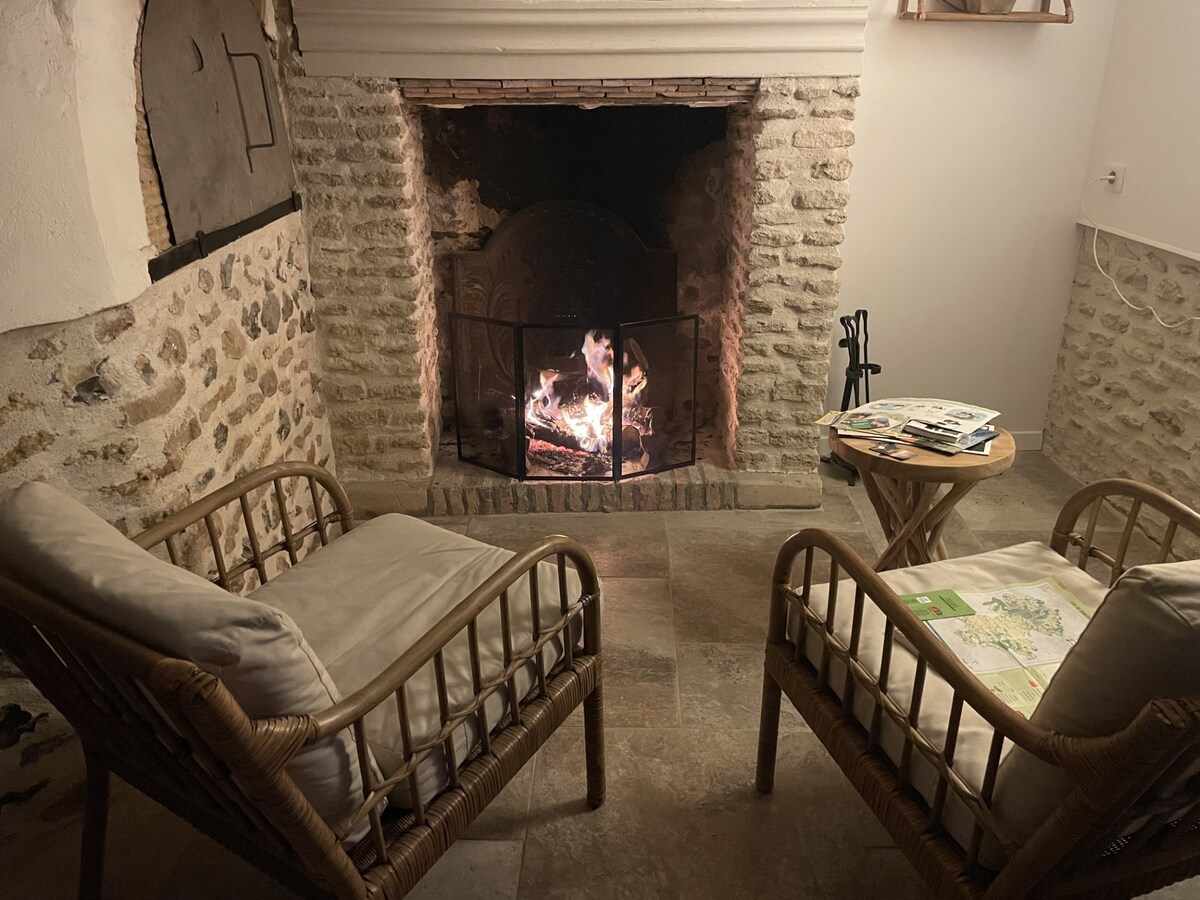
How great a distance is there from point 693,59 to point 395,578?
1.99 metres

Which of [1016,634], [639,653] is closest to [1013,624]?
[1016,634]

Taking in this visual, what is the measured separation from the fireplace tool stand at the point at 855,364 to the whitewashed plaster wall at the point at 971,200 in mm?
68

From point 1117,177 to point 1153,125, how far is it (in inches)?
9.3

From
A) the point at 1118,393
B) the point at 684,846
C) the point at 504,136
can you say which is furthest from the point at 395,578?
the point at 1118,393

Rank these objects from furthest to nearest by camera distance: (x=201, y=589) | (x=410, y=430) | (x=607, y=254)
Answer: (x=607, y=254) < (x=410, y=430) < (x=201, y=589)

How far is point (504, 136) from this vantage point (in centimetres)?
341

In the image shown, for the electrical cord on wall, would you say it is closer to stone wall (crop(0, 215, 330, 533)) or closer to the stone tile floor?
the stone tile floor

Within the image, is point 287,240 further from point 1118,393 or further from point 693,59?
point 1118,393

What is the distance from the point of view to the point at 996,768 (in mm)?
1221

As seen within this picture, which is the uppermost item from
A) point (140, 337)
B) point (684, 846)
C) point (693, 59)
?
point (693, 59)

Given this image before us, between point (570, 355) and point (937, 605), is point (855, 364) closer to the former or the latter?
point (570, 355)

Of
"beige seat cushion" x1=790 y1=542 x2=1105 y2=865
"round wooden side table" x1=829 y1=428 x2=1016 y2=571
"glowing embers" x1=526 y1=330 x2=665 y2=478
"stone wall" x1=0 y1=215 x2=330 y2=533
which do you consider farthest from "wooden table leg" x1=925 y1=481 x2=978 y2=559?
"stone wall" x1=0 y1=215 x2=330 y2=533

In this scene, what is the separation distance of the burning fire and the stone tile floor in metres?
0.96

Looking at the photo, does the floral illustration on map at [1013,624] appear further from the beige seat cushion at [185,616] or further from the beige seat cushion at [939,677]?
the beige seat cushion at [185,616]
